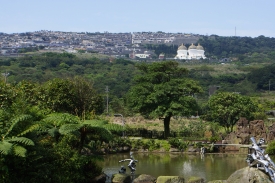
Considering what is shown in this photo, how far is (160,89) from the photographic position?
34.2m

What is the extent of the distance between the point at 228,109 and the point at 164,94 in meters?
4.81

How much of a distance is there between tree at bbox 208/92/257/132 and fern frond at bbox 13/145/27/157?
851 inches

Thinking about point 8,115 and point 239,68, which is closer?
point 8,115

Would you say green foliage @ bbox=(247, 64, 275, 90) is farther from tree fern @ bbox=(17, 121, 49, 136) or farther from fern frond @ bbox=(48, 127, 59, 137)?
tree fern @ bbox=(17, 121, 49, 136)

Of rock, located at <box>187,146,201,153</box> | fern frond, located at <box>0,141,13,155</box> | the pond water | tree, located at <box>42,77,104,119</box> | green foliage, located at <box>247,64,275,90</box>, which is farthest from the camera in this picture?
green foliage, located at <box>247,64,275,90</box>

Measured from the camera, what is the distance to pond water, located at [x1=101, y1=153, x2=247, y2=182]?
22.8 m

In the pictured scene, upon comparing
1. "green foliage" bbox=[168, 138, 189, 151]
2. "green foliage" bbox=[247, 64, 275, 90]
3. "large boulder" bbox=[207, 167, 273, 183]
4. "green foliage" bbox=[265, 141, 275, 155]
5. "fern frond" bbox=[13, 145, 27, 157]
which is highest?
"fern frond" bbox=[13, 145, 27, 157]

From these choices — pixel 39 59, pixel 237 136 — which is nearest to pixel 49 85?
pixel 237 136

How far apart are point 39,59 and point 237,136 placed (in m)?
75.3

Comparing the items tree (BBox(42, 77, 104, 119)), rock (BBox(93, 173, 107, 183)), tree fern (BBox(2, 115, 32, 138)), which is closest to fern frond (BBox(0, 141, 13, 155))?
tree fern (BBox(2, 115, 32, 138))

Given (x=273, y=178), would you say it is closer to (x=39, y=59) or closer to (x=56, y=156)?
(x=56, y=156)

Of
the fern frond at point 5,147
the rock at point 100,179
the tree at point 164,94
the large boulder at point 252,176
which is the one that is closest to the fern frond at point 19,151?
the fern frond at point 5,147

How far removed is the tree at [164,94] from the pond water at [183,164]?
15.1 ft

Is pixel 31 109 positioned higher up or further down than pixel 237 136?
higher up
